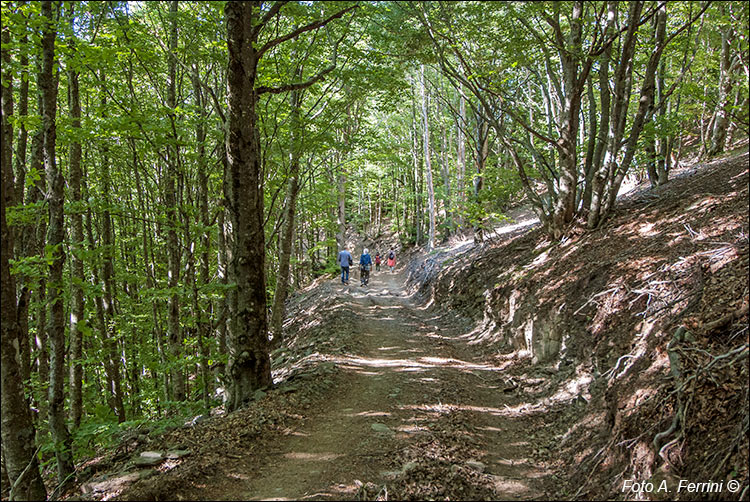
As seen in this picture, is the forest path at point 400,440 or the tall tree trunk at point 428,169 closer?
the forest path at point 400,440

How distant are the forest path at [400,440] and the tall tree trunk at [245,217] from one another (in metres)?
1.29

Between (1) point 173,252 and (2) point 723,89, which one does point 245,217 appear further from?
(2) point 723,89

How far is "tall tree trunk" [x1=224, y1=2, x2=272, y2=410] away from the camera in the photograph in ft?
18.9

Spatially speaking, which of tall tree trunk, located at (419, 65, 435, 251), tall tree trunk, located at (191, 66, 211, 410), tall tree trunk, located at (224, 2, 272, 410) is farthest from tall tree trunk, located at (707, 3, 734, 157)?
tall tree trunk, located at (191, 66, 211, 410)

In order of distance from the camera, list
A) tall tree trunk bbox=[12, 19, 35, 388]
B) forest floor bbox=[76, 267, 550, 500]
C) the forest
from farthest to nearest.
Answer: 1. tall tree trunk bbox=[12, 19, 35, 388]
2. the forest
3. forest floor bbox=[76, 267, 550, 500]

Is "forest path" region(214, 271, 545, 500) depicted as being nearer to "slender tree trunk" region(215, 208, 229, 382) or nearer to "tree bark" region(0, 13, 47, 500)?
"tree bark" region(0, 13, 47, 500)

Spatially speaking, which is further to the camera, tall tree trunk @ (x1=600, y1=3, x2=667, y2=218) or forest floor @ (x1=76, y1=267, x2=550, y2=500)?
tall tree trunk @ (x1=600, y1=3, x2=667, y2=218)

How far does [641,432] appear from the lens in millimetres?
3705

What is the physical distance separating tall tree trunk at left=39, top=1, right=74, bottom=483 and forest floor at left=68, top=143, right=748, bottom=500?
60cm

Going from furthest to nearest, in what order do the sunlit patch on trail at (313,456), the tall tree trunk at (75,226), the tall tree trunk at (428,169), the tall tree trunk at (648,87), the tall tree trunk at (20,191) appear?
the tall tree trunk at (428,169) < the tall tree trunk at (648,87) < the tall tree trunk at (75,226) < the tall tree trunk at (20,191) < the sunlit patch on trail at (313,456)

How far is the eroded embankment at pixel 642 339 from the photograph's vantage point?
3324 mm

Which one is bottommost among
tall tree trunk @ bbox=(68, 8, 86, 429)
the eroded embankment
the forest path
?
the forest path

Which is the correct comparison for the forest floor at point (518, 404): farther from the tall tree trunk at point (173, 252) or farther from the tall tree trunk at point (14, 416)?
the tall tree trunk at point (173, 252)

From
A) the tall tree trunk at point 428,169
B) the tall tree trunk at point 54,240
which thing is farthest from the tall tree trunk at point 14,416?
the tall tree trunk at point 428,169
